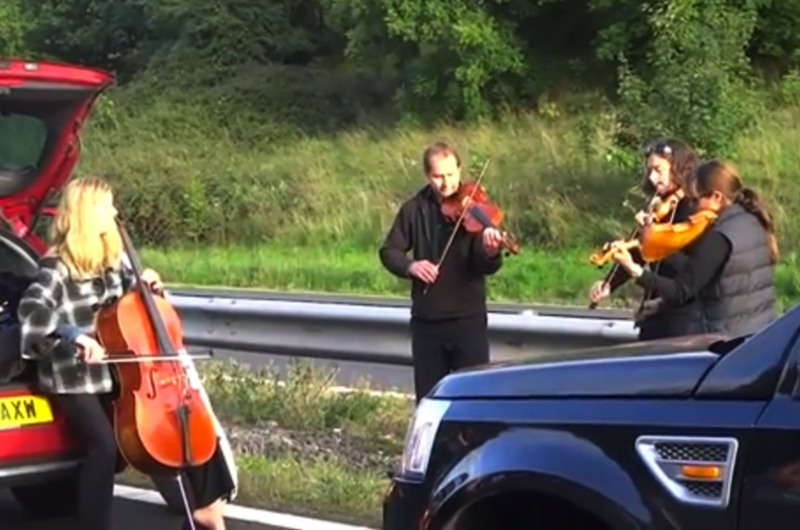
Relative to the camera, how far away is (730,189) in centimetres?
682

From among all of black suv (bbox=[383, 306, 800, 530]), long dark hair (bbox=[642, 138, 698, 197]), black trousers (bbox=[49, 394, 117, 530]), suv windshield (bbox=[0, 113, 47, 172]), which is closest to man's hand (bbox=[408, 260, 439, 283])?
long dark hair (bbox=[642, 138, 698, 197])

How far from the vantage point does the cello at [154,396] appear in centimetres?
657

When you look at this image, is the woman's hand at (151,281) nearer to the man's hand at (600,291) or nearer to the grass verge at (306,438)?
the grass verge at (306,438)

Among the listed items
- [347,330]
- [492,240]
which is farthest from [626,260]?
[347,330]

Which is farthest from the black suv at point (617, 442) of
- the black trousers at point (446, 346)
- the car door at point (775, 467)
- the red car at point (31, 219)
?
the black trousers at point (446, 346)

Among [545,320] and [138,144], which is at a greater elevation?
[545,320]

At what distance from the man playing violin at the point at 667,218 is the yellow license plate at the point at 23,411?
2.33 metres

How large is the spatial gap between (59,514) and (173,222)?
57.5ft

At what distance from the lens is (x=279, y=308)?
1000 centimetres

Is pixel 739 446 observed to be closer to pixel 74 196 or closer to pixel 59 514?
pixel 74 196

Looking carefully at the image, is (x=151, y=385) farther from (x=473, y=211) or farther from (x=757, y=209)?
(x=757, y=209)

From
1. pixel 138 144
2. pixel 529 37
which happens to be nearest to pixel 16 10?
pixel 138 144

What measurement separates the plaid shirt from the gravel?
6.11 ft

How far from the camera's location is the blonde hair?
679cm
